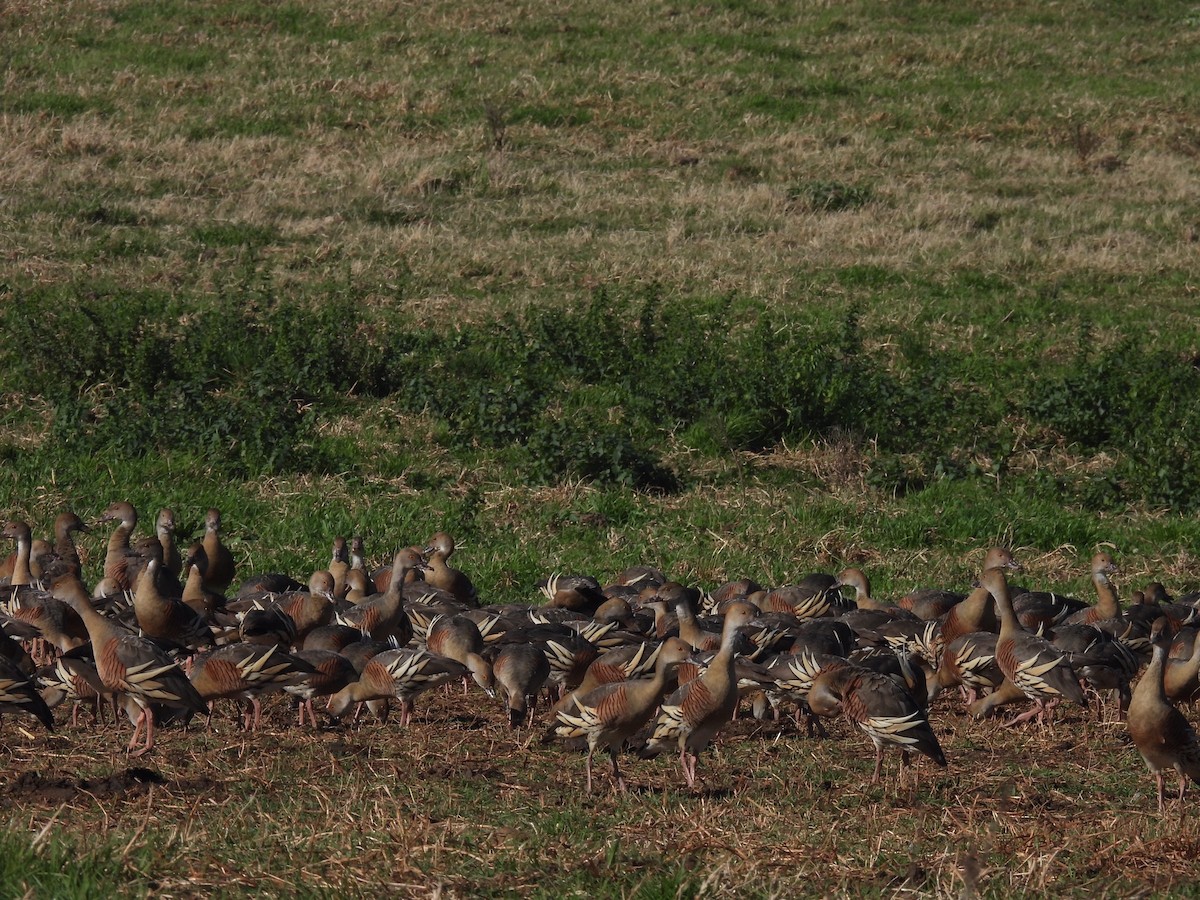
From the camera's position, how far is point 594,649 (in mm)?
9352

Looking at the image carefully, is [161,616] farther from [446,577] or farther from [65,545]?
[65,545]

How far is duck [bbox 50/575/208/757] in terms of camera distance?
7836 millimetres

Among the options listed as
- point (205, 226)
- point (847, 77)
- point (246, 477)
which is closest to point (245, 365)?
point (246, 477)

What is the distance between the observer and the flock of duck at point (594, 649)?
25.6ft

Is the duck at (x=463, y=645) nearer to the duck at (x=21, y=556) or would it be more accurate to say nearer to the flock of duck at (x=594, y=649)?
the flock of duck at (x=594, y=649)

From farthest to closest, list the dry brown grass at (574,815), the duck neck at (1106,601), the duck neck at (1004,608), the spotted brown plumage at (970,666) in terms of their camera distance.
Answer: the duck neck at (1106,601) < the spotted brown plumage at (970,666) < the duck neck at (1004,608) < the dry brown grass at (574,815)

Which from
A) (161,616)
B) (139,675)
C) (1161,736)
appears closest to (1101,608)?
(1161,736)

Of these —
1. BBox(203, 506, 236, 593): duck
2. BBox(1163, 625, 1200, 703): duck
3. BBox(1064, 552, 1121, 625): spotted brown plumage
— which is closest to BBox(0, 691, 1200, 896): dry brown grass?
BBox(1163, 625, 1200, 703): duck

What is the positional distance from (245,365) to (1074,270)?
430 inches

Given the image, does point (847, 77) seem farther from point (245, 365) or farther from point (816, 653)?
point (816, 653)

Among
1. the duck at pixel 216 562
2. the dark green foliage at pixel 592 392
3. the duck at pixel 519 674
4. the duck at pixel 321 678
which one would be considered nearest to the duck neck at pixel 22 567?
the duck at pixel 216 562

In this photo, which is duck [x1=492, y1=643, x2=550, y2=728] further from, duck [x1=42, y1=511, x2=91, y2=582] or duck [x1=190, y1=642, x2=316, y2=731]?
duck [x1=42, y1=511, x2=91, y2=582]

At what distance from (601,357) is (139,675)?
384 inches

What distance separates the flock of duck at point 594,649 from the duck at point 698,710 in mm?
11
